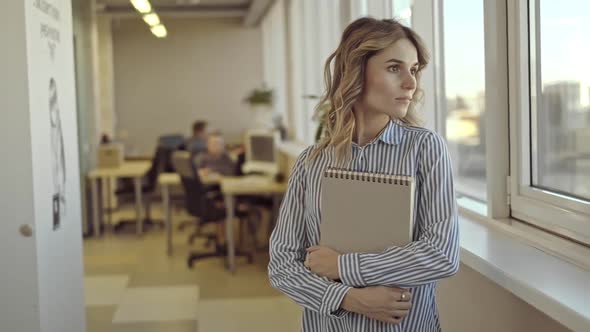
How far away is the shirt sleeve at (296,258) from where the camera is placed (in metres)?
1.73

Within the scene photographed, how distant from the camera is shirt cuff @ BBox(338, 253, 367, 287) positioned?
1.68 m

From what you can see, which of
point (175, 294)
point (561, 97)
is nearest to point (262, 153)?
Answer: point (175, 294)

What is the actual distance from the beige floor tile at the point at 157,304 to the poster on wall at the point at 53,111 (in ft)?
6.33

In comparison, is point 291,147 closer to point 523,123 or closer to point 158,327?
point 158,327

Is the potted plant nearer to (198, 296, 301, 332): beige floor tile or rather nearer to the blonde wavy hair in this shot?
(198, 296, 301, 332): beige floor tile

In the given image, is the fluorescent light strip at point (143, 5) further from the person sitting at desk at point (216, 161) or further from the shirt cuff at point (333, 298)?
the shirt cuff at point (333, 298)

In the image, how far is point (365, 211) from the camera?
1.71 m

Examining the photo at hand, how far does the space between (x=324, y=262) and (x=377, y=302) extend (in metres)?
0.15

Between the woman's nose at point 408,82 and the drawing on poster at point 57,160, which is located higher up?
the woman's nose at point 408,82

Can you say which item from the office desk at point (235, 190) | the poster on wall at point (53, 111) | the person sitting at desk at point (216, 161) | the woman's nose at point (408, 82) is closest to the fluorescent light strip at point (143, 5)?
the person sitting at desk at point (216, 161)

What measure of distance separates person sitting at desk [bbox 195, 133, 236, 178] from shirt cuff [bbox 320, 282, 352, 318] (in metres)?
6.95

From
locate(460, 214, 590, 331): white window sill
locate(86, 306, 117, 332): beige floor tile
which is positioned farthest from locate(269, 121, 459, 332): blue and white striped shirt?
locate(86, 306, 117, 332): beige floor tile

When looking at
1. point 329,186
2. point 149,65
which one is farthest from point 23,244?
point 149,65

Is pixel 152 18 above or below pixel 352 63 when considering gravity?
above
